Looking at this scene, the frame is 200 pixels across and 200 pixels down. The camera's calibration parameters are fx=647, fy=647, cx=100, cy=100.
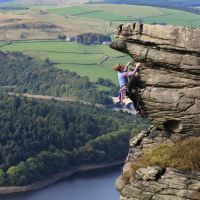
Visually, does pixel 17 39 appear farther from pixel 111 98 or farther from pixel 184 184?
pixel 184 184

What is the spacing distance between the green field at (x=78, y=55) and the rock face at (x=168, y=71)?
386ft

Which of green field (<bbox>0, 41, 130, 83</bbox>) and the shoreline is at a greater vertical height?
green field (<bbox>0, 41, 130, 83</bbox>)

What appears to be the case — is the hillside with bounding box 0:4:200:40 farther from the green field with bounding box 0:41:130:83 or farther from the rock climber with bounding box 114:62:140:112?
the rock climber with bounding box 114:62:140:112

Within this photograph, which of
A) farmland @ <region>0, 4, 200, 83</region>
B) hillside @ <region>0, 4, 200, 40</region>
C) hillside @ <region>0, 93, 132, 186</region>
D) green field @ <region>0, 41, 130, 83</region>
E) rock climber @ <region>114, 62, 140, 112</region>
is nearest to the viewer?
rock climber @ <region>114, 62, 140, 112</region>

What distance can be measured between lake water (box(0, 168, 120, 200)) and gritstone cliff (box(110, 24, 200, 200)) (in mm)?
47320

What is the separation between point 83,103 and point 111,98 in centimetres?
937

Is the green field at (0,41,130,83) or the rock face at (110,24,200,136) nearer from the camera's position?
the rock face at (110,24,200,136)

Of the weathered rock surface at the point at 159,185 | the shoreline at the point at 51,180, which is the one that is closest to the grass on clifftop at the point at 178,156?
the weathered rock surface at the point at 159,185

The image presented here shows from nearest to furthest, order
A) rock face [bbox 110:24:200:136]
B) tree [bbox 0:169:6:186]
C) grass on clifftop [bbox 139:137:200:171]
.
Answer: grass on clifftop [bbox 139:137:200:171], rock face [bbox 110:24:200:136], tree [bbox 0:169:6:186]

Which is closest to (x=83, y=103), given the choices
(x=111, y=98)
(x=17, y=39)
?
(x=111, y=98)

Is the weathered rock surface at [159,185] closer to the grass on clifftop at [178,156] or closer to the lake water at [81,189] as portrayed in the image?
the grass on clifftop at [178,156]

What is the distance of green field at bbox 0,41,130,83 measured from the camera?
140625 millimetres

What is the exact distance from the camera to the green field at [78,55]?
461ft

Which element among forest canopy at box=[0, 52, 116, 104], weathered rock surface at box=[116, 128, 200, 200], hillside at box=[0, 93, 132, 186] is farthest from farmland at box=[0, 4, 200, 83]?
weathered rock surface at box=[116, 128, 200, 200]
